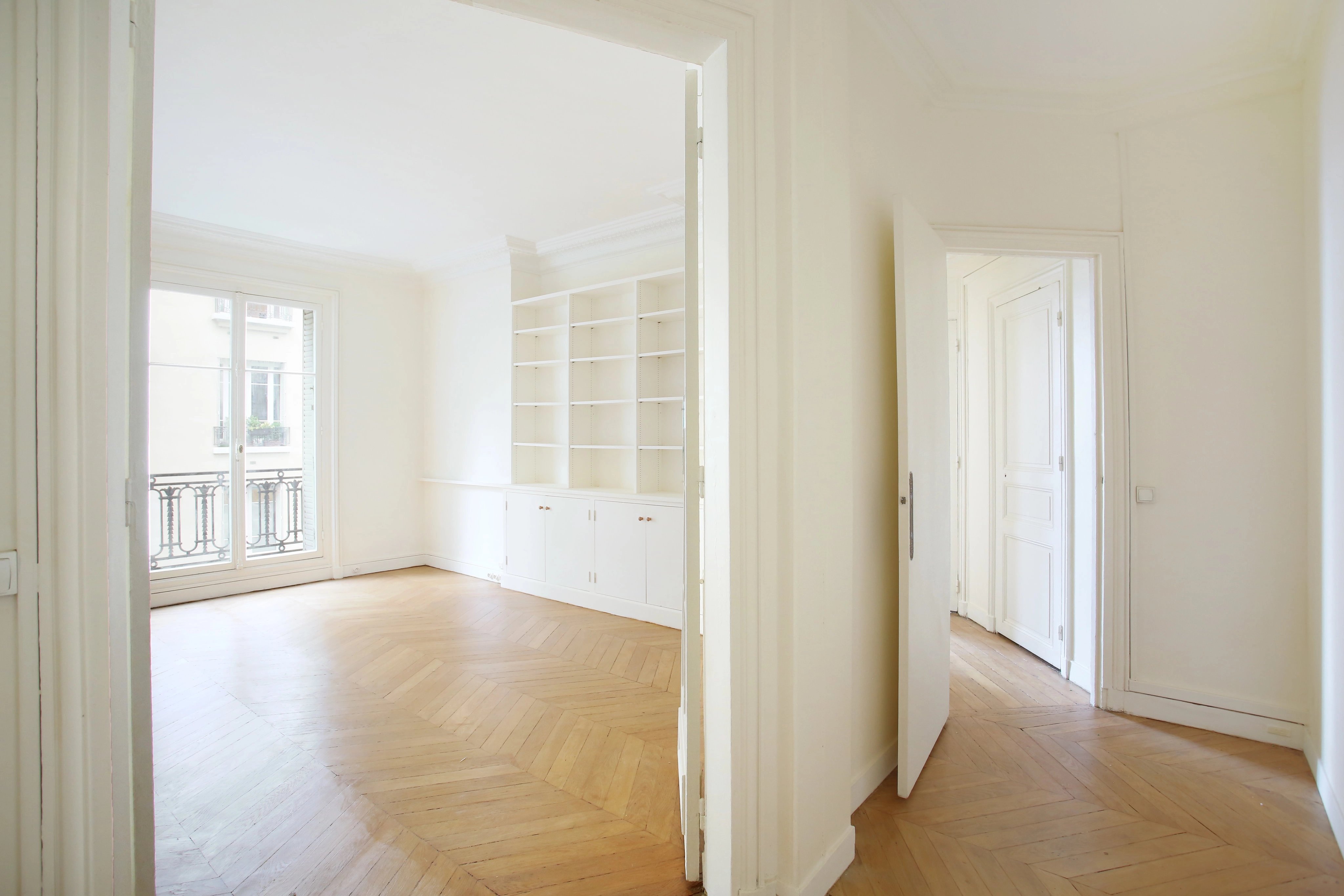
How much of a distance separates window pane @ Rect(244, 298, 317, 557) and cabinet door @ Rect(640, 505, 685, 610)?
321cm

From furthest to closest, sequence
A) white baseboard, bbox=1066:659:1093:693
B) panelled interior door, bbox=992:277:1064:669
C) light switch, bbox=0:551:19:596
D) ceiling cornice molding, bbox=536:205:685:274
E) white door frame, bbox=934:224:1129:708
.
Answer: ceiling cornice molding, bbox=536:205:685:274 → panelled interior door, bbox=992:277:1064:669 → white baseboard, bbox=1066:659:1093:693 → white door frame, bbox=934:224:1129:708 → light switch, bbox=0:551:19:596

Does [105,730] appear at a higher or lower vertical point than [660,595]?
higher

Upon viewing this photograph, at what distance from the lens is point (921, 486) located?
87.7 inches

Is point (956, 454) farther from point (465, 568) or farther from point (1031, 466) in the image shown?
point (465, 568)

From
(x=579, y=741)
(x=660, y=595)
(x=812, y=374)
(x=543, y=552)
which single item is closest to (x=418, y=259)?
(x=543, y=552)

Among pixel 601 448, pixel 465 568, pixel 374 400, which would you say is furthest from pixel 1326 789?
pixel 374 400

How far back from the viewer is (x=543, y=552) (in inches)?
197

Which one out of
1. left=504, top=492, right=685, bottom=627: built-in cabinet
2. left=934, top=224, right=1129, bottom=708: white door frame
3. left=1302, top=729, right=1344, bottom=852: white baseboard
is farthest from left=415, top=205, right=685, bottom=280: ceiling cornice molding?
left=1302, top=729, right=1344, bottom=852: white baseboard

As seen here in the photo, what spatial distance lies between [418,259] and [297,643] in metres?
3.52

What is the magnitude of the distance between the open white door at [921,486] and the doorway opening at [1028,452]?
585 millimetres

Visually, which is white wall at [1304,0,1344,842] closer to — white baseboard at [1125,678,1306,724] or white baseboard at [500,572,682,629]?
white baseboard at [1125,678,1306,724]

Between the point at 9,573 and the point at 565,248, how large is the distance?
4.62m

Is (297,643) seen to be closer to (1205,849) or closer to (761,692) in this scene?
(761,692)

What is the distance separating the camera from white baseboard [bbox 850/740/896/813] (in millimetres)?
2119
